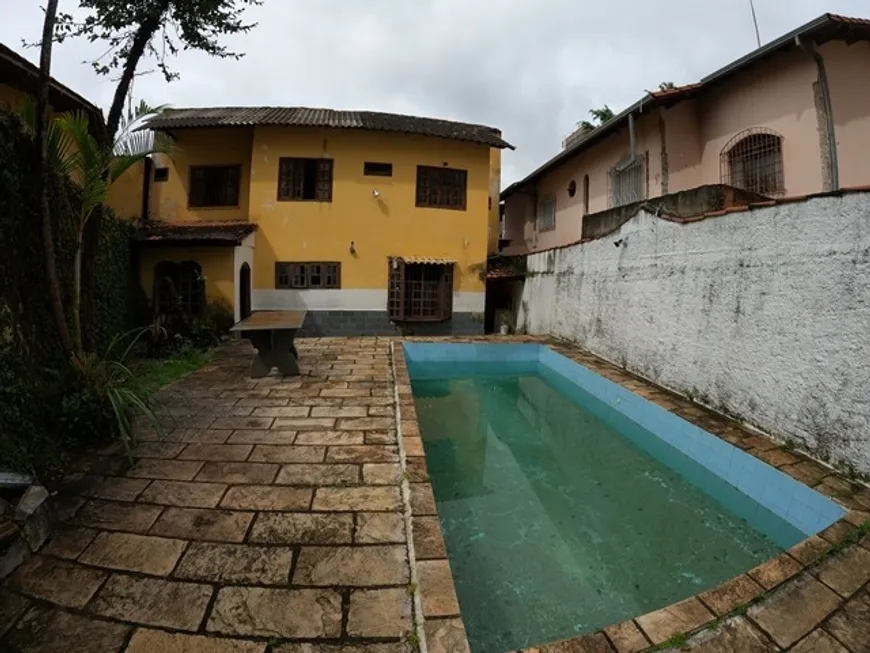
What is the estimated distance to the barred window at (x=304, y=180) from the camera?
11.6 m

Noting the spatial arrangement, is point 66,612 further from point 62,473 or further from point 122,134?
point 122,134

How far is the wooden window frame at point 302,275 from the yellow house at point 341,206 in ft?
0.09

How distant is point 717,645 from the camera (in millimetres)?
1966

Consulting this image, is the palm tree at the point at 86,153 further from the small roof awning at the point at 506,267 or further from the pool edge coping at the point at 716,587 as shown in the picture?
the small roof awning at the point at 506,267

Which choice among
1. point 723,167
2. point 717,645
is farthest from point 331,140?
point 717,645

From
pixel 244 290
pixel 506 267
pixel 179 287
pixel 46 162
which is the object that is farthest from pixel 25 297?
pixel 506 267

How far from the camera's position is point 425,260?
12047 mm

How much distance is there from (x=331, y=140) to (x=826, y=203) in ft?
36.1

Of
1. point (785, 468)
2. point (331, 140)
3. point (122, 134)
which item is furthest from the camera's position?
point (331, 140)

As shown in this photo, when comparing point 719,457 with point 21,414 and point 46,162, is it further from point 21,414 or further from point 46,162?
point 46,162

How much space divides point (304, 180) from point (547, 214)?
28.0ft

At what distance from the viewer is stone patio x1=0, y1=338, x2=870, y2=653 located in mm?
1865

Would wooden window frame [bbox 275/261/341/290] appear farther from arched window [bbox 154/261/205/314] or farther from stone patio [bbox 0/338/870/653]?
stone patio [bbox 0/338/870/653]

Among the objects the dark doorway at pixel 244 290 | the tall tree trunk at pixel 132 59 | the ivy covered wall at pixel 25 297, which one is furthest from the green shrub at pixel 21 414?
the dark doorway at pixel 244 290
